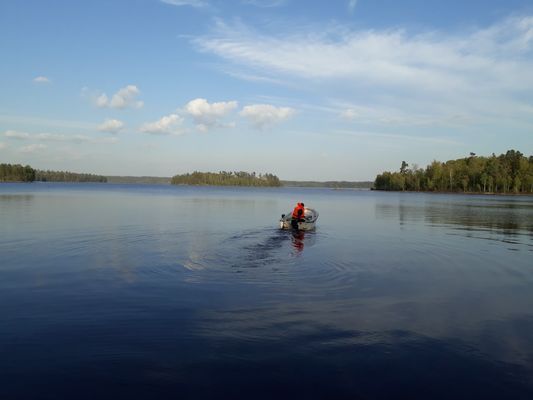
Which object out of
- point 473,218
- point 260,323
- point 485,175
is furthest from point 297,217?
point 485,175

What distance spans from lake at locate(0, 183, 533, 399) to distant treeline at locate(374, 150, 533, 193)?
14905 centimetres

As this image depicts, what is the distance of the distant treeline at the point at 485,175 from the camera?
154m

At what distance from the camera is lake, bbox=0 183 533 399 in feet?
27.4

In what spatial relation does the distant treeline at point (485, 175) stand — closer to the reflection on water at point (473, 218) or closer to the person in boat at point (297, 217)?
the reflection on water at point (473, 218)

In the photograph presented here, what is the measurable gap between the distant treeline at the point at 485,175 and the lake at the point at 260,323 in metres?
149

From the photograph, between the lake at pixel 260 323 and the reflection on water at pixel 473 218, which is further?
the reflection on water at pixel 473 218

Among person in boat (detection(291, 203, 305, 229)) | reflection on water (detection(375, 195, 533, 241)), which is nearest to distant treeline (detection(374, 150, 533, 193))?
reflection on water (detection(375, 195, 533, 241))

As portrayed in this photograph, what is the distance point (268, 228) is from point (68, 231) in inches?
574

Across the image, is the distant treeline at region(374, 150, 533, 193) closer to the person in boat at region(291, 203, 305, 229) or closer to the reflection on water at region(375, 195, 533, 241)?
the reflection on water at region(375, 195, 533, 241)

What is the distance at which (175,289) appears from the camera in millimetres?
14938

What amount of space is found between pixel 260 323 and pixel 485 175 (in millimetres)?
164479

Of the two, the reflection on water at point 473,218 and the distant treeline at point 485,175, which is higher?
the distant treeline at point 485,175

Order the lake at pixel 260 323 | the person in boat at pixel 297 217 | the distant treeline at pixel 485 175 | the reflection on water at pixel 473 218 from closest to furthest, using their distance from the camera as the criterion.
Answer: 1. the lake at pixel 260 323
2. the person in boat at pixel 297 217
3. the reflection on water at pixel 473 218
4. the distant treeline at pixel 485 175

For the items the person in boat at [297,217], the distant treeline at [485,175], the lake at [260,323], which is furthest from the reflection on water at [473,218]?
the distant treeline at [485,175]
